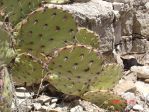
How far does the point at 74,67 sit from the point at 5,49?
2.10 feet

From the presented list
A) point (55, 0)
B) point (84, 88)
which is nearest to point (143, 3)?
point (55, 0)

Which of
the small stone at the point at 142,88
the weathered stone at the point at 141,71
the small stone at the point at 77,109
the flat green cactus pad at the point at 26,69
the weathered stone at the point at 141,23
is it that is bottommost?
the small stone at the point at 142,88

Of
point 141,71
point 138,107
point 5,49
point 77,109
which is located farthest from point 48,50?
point 141,71

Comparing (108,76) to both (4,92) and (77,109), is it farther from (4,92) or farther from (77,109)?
(4,92)

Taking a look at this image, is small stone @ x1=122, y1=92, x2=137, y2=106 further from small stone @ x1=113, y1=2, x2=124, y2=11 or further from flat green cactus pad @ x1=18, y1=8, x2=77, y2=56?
small stone @ x1=113, y1=2, x2=124, y2=11

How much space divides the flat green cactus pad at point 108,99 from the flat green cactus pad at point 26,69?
0.57 metres

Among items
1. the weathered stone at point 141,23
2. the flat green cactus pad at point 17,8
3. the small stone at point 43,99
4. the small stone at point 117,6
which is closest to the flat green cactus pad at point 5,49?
the flat green cactus pad at point 17,8

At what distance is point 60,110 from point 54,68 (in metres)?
0.55

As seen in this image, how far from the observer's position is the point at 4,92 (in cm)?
324

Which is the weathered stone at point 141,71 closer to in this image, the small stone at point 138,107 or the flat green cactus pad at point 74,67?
the small stone at point 138,107

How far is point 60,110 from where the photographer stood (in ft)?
15.0

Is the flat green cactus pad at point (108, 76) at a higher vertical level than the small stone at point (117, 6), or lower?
lower

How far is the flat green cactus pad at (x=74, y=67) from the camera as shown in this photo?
4062 millimetres

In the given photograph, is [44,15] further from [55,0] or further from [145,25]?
[145,25]
